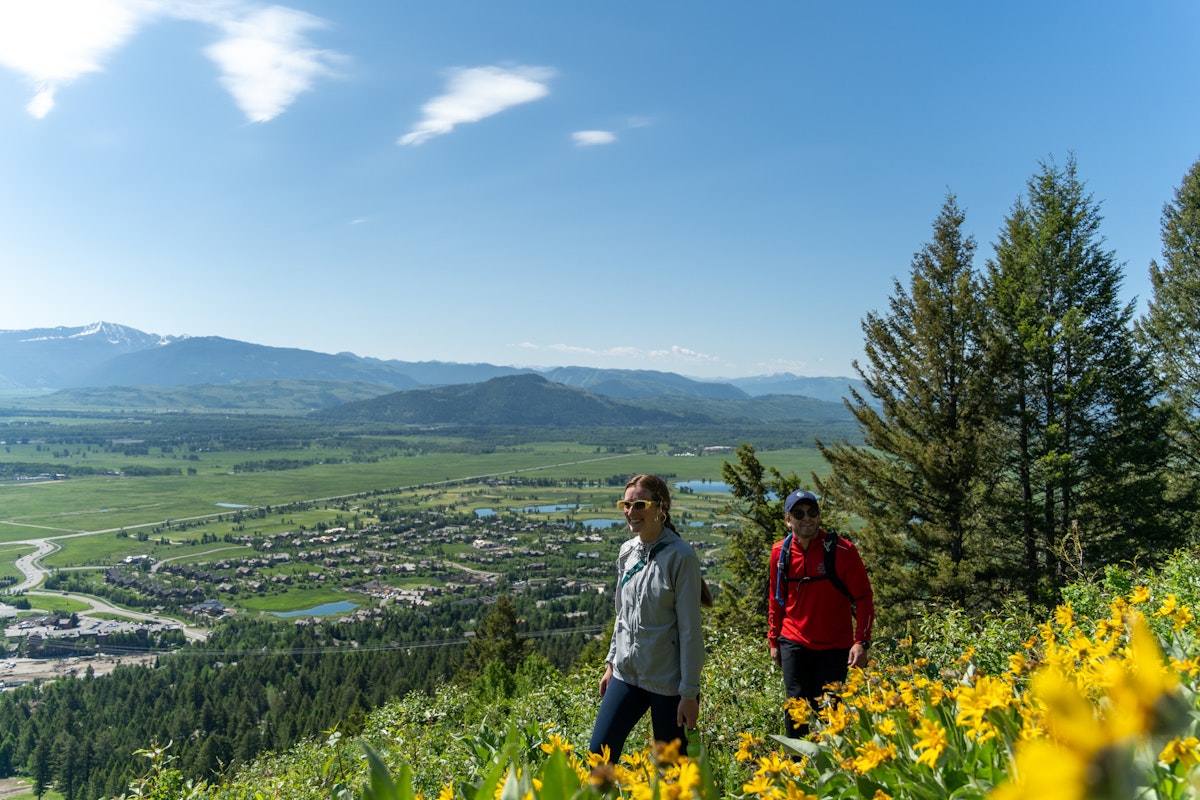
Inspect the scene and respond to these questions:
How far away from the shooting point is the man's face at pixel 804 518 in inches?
167

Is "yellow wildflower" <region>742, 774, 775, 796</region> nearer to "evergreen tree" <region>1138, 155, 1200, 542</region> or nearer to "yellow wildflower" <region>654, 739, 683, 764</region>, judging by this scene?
"yellow wildflower" <region>654, 739, 683, 764</region>

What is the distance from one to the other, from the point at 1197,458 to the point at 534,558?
8577cm

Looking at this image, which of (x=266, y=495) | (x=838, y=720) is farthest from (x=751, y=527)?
(x=266, y=495)

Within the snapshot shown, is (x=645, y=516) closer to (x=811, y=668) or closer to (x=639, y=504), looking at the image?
(x=639, y=504)

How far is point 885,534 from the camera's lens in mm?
13789

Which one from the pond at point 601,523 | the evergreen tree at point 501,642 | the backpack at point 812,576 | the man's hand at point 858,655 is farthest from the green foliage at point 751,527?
the pond at point 601,523

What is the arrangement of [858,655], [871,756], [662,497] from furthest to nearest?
[858,655]
[662,497]
[871,756]

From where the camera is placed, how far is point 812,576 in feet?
14.0

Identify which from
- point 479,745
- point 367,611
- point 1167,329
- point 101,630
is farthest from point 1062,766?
point 101,630

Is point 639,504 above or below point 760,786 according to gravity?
above

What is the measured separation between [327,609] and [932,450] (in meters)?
75.1

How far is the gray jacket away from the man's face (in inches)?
36.5

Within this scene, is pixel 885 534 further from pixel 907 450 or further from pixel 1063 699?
pixel 1063 699

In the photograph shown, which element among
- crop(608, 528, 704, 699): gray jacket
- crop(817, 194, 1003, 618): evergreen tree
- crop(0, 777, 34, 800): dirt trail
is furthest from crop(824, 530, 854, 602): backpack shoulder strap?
crop(0, 777, 34, 800): dirt trail
